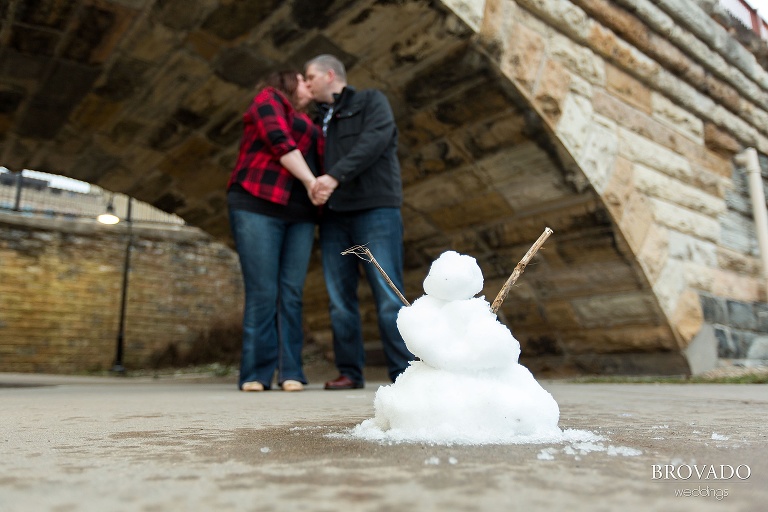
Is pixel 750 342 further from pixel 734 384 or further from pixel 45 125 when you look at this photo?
pixel 45 125

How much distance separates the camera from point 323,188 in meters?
2.24

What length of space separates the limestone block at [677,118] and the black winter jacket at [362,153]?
1.99 meters

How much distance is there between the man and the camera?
2.25 meters

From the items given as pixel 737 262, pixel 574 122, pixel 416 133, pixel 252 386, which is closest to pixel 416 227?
pixel 416 133

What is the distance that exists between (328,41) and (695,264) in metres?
2.56

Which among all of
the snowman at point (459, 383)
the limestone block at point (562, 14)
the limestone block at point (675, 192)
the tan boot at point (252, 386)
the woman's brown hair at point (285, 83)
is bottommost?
the tan boot at point (252, 386)

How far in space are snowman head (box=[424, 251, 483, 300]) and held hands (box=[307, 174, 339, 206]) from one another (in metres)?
1.41

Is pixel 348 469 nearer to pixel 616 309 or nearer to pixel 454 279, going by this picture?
pixel 454 279

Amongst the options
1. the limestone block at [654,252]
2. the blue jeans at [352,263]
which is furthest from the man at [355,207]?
the limestone block at [654,252]

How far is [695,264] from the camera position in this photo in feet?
11.3

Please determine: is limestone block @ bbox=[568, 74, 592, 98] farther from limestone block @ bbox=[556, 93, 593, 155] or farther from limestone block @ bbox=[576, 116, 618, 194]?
limestone block @ bbox=[576, 116, 618, 194]

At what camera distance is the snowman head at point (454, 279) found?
862mm

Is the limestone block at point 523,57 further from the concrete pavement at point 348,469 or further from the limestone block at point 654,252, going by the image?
the concrete pavement at point 348,469

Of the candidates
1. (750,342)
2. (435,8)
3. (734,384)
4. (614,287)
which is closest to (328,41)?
(435,8)
